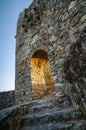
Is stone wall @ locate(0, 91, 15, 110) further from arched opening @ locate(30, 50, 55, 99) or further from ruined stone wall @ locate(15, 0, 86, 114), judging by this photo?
arched opening @ locate(30, 50, 55, 99)

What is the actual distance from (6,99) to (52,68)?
5.37 m

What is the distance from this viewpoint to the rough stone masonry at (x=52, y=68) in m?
1.86

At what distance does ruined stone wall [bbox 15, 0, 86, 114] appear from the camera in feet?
5.96

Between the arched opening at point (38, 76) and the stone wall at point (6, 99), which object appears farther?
the stone wall at point (6, 99)

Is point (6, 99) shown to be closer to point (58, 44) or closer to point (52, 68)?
point (52, 68)

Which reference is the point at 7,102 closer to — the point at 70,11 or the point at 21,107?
the point at 21,107

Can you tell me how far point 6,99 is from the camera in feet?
26.3

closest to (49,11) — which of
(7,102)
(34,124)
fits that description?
(34,124)

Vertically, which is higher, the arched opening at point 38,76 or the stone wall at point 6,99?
the arched opening at point 38,76

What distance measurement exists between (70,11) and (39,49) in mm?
1623

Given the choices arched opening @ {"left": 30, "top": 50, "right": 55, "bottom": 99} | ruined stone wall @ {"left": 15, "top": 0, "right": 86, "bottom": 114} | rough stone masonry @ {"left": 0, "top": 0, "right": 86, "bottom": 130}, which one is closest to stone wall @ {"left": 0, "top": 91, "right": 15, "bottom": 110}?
rough stone masonry @ {"left": 0, "top": 0, "right": 86, "bottom": 130}

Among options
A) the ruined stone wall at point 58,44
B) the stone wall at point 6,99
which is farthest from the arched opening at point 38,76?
the stone wall at point 6,99

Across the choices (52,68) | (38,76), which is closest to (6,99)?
(38,76)

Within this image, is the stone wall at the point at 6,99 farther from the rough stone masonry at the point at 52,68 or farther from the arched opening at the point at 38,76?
the arched opening at the point at 38,76
